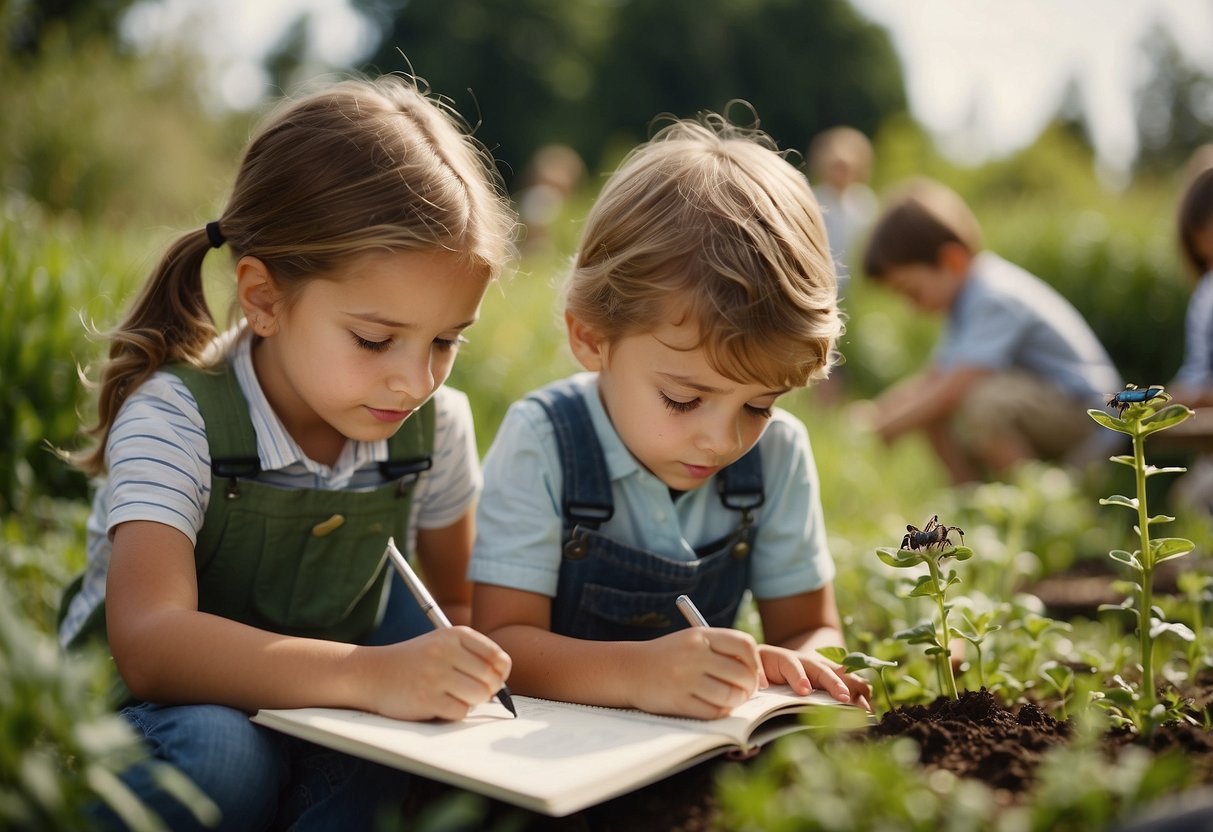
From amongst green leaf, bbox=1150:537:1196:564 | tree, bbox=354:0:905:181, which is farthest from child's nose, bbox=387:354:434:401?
tree, bbox=354:0:905:181

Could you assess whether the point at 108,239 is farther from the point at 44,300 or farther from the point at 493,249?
the point at 493,249

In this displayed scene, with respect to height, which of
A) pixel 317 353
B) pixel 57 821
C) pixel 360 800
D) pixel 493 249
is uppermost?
pixel 493 249

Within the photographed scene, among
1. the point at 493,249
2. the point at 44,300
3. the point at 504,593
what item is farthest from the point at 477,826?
the point at 44,300

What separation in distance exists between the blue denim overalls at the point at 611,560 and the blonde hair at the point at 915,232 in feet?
11.5

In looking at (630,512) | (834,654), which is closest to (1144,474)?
(834,654)

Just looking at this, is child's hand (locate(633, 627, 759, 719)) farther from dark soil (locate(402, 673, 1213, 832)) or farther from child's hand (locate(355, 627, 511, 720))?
child's hand (locate(355, 627, 511, 720))

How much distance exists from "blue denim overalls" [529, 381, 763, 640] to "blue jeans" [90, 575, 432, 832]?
0.49 meters

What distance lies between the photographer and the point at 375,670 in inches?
58.3

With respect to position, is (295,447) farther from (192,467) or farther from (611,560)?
(611,560)

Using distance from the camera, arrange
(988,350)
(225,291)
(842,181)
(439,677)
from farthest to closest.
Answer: (842,181)
(988,350)
(225,291)
(439,677)

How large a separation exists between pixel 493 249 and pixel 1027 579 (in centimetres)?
238

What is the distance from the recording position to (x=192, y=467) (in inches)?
69.5

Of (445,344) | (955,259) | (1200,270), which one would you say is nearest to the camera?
(445,344)

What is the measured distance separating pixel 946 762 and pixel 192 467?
1.22 meters
